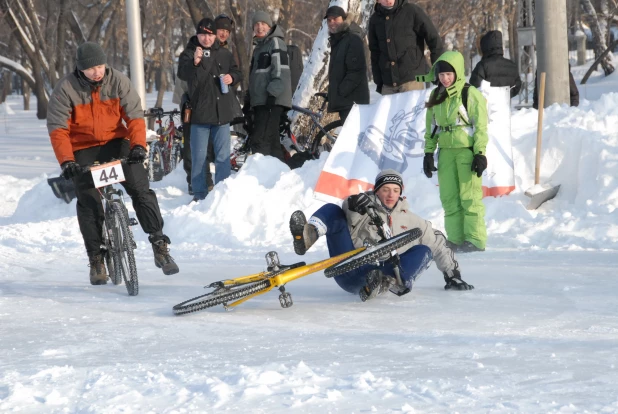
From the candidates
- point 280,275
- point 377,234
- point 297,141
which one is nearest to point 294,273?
point 280,275

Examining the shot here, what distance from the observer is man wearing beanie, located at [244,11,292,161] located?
11844 millimetres

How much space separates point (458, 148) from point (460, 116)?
0.27 metres

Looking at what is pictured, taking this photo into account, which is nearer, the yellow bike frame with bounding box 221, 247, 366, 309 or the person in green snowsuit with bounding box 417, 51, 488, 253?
the yellow bike frame with bounding box 221, 247, 366, 309

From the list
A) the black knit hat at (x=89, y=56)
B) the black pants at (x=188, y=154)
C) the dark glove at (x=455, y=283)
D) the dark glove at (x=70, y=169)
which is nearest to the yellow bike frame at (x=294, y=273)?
the dark glove at (x=455, y=283)

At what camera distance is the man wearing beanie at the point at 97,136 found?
24.0ft

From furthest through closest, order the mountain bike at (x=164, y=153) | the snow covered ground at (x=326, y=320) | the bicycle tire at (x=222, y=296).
A: the mountain bike at (x=164, y=153) < the bicycle tire at (x=222, y=296) < the snow covered ground at (x=326, y=320)

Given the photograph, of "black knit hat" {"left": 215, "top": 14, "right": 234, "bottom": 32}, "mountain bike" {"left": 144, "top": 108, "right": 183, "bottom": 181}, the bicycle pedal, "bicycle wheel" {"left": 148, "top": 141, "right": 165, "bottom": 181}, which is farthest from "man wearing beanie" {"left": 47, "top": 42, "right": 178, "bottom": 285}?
"bicycle wheel" {"left": 148, "top": 141, "right": 165, "bottom": 181}

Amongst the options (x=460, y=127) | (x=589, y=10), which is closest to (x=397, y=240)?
(x=460, y=127)

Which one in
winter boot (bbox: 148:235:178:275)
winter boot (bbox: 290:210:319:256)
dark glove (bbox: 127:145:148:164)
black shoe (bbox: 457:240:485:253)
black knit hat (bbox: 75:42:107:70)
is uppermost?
black knit hat (bbox: 75:42:107:70)

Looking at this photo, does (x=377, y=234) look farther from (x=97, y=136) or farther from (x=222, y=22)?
(x=222, y=22)

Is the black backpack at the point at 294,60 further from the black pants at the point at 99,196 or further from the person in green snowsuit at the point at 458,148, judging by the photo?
the black pants at the point at 99,196

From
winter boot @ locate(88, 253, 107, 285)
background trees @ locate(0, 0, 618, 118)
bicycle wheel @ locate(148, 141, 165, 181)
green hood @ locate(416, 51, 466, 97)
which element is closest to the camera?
winter boot @ locate(88, 253, 107, 285)

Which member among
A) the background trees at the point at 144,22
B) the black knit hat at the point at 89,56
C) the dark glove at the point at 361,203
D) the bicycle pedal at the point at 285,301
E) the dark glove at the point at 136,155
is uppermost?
the background trees at the point at 144,22

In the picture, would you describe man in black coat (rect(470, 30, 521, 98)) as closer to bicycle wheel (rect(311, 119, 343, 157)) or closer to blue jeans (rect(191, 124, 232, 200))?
bicycle wheel (rect(311, 119, 343, 157))
